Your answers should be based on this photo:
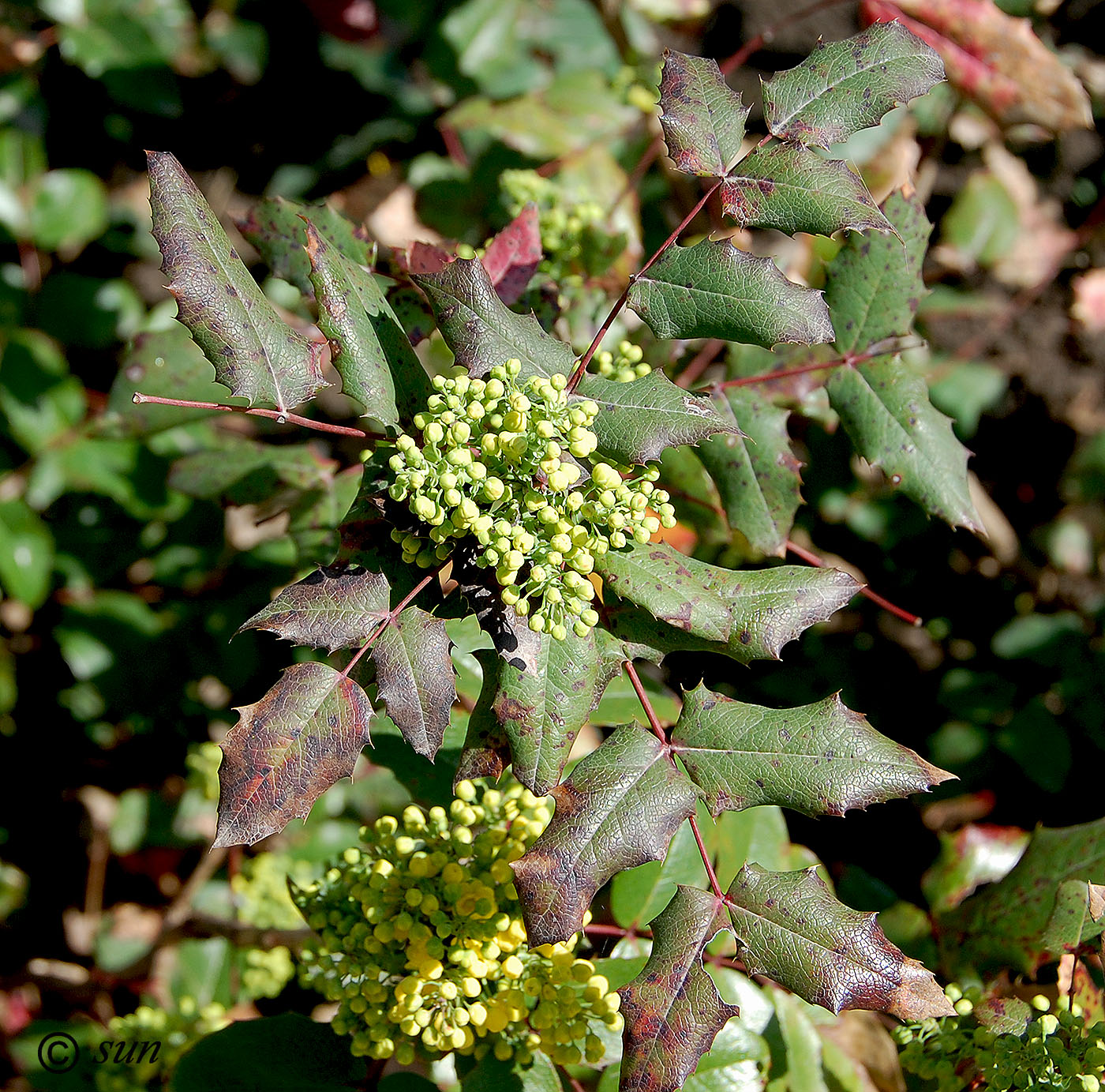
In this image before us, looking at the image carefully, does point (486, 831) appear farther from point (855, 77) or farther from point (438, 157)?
point (438, 157)

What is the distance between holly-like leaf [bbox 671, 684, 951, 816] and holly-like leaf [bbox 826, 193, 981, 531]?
1.73 ft

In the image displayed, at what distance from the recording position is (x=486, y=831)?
1367 mm

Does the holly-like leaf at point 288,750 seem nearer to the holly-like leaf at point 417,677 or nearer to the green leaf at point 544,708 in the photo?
the holly-like leaf at point 417,677

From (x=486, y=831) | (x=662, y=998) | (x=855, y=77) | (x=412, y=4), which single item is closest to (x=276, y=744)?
(x=486, y=831)

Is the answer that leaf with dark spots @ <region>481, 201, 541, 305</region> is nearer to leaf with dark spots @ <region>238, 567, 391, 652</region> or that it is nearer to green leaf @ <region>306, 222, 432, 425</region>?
green leaf @ <region>306, 222, 432, 425</region>

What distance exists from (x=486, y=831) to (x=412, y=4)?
2321 mm

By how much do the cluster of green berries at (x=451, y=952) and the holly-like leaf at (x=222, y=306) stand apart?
59cm

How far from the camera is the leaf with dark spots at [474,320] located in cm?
116

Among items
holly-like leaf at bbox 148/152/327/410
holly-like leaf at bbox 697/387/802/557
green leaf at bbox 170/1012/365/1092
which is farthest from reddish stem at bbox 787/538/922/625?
green leaf at bbox 170/1012/365/1092

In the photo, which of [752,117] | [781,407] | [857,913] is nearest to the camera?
[857,913]

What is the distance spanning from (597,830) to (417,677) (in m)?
0.28

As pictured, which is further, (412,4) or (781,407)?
(412,4)

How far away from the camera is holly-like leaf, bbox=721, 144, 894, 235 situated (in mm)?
1155

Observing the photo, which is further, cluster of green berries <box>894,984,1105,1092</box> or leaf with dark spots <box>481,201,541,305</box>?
leaf with dark spots <box>481,201,541,305</box>
